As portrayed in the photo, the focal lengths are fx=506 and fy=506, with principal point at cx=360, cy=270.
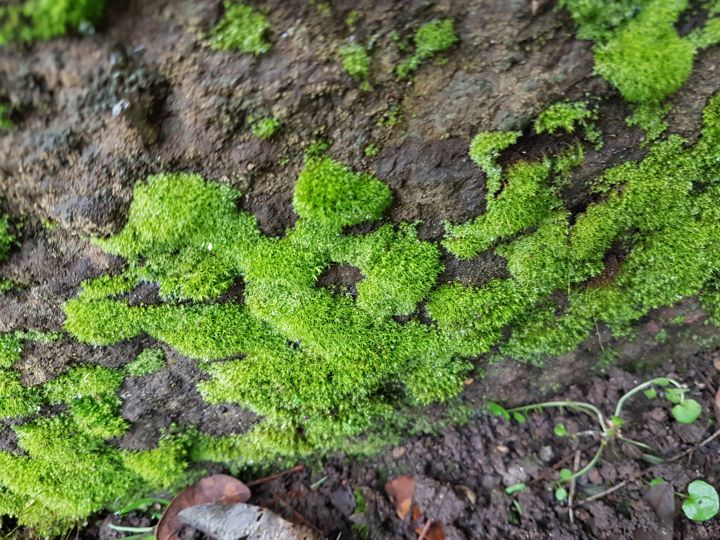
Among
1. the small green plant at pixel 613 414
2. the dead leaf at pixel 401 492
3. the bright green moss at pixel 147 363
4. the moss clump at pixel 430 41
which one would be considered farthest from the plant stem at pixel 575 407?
the moss clump at pixel 430 41

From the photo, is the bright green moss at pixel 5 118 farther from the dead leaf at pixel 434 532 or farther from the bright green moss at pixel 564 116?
the dead leaf at pixel 434 532

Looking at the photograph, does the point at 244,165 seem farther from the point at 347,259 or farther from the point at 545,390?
the point at 545,390

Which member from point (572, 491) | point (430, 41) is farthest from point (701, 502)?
point (430, 41)

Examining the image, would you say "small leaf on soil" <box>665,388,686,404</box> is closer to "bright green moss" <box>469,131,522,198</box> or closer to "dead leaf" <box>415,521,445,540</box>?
"dead leaf" <box>415,521,445,540</box>

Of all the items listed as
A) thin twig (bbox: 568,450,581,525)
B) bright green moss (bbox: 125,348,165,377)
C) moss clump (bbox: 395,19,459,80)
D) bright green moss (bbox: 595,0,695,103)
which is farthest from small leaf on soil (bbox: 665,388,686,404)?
bright green moss (bbox: 125,348,165,377)

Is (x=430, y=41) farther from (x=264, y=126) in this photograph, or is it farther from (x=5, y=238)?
(x=5, y=238)
